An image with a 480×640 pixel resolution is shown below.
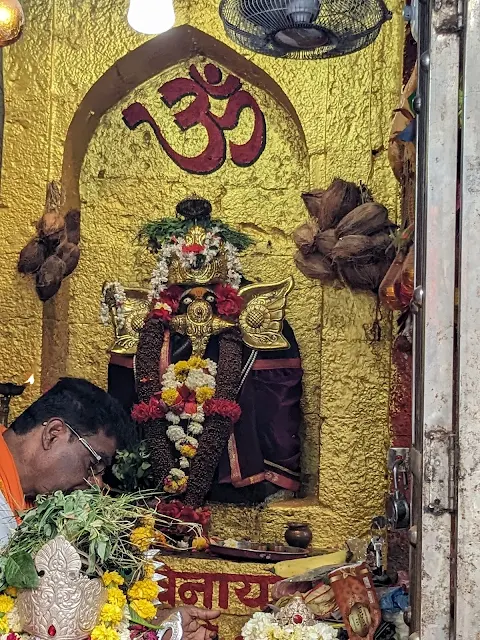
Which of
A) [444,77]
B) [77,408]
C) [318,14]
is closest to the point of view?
[444,77]

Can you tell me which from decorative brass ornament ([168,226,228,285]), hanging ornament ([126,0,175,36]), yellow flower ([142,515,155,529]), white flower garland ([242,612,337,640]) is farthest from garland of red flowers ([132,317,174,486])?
yellow flower ([142,515,155,529])

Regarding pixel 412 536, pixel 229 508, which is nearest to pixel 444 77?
pixel 412 536

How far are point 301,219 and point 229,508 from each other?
6.39 ft

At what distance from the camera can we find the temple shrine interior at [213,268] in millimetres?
5309

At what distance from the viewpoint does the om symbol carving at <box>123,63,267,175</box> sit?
19.3 feet

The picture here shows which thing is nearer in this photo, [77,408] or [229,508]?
[77,408]

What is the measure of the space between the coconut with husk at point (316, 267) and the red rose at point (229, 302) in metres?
0.45

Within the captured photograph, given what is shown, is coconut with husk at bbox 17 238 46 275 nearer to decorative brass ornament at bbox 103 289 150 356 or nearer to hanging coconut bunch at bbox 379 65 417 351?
decorative brass ornament at bbox 103 289 150 356

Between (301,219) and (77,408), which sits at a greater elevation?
(301,219)

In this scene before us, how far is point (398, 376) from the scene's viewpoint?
5.32 meters

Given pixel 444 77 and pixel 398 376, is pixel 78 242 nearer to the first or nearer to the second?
pixel 398 376

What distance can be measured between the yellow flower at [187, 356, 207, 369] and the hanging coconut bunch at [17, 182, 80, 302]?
3.44 feet

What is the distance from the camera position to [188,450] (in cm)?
533

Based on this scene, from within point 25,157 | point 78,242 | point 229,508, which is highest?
point 25,157
